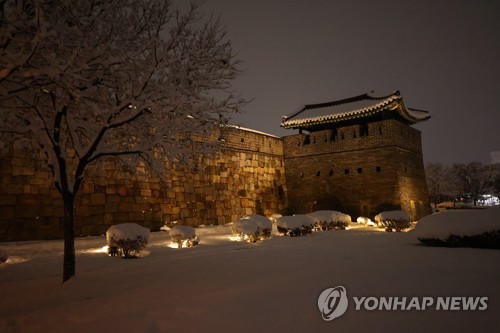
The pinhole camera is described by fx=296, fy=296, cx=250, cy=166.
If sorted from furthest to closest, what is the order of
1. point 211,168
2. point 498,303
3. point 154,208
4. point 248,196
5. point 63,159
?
point 248,196 < point 211,168 < point 154,208 < point 63,159 < point 498,303

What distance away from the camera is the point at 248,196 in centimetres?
2045

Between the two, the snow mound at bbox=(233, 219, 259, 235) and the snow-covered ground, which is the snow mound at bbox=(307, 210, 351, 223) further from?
the snow-covered ground

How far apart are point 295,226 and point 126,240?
7.15 metres

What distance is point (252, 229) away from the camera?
1185cm

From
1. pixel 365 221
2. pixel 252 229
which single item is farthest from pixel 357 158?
pixel 252 229

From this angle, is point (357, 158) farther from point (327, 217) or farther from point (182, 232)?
point (182, 232)

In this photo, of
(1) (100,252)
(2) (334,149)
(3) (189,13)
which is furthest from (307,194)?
(3) (189,13)

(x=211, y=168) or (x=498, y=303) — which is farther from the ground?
(x=211, y=168)

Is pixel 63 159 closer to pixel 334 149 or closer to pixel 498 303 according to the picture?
pixel 498 303

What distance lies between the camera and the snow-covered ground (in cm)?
336

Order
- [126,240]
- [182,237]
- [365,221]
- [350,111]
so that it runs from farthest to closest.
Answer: [350,111] < [365,221] < [182,237] < [126,240]

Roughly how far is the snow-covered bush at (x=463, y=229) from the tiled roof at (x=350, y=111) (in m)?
12.0

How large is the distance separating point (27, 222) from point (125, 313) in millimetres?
10305

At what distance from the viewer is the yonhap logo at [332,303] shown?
3.56 m
